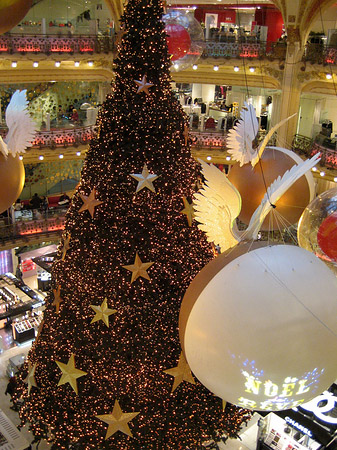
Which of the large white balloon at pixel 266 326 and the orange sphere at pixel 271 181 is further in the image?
the orange sphere at pixel 271 181

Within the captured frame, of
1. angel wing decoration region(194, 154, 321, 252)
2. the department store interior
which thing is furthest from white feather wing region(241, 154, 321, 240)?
the department store interior

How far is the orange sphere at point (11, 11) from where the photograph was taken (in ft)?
10.8

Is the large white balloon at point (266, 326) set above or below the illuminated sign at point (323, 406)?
above

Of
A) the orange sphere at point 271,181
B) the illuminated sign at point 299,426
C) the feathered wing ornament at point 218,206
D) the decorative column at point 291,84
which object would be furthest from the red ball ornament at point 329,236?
the decorative column at point 291,84

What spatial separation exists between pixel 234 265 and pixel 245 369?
70cm

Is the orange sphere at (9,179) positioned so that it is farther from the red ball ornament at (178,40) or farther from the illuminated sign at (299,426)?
the illuminated sign at (299,426)

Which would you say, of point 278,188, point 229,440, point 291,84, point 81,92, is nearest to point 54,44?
point 81,92

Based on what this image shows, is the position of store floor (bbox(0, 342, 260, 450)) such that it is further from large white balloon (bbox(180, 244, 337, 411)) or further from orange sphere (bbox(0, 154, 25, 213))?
large white balloon (bbox(180, 244, 337, 411))

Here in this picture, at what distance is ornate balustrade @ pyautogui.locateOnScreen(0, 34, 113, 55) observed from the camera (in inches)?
600

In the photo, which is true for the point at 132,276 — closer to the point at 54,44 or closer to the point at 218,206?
the point at 218,206

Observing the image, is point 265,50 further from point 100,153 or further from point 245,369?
point 245,369

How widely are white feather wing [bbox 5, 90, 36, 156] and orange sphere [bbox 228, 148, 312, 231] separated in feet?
8.22

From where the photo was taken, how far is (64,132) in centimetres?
1678

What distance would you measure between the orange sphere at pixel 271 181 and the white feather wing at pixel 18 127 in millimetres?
2506
